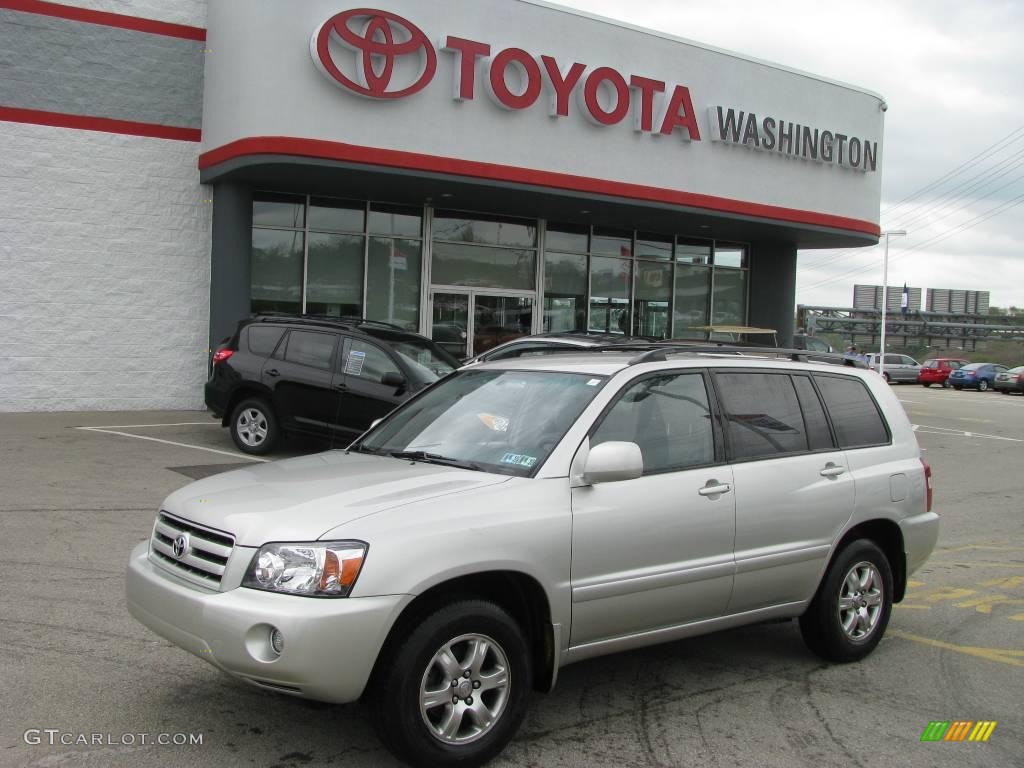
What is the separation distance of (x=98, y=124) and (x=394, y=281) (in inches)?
224

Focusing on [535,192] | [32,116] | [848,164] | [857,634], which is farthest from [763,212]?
[857,634]

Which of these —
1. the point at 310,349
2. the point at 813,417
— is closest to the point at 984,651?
the point at 813,417

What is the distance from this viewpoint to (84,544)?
7.34m

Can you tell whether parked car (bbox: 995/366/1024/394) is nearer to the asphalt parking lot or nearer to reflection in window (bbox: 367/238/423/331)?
reflection in window (bbox: 367/238/423/331)

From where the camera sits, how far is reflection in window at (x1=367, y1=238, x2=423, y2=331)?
18.3m

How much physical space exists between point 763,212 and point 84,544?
15.4m

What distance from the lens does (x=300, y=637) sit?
3531 mm

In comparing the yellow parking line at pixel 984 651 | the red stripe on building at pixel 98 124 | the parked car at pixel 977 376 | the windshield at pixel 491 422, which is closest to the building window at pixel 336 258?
the red stripe on building at pixel 98 124

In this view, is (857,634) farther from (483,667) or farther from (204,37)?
(204,37)

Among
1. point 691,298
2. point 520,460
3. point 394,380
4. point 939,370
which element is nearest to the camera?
point 520,460

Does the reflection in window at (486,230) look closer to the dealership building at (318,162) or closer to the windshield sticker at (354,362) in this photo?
the dealership building at (318,162)

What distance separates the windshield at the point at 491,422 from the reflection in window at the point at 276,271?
1248 cm

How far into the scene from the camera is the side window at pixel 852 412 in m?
5.70

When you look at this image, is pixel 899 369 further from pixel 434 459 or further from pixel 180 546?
pixel 180 546
